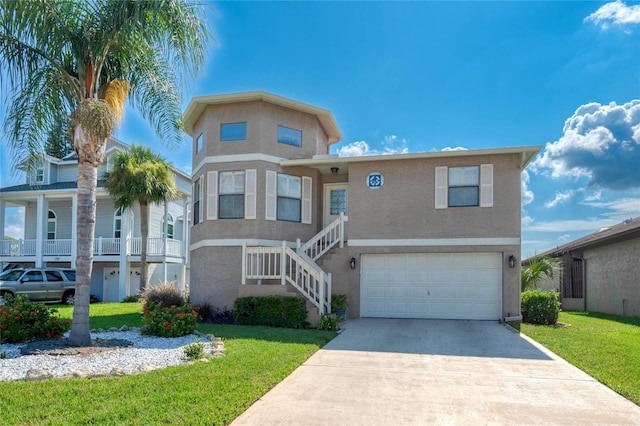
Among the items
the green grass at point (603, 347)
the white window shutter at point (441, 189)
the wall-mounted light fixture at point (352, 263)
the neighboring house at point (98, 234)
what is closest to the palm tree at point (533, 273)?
the green grass at point (603, 347)

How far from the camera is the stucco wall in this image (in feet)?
49.1

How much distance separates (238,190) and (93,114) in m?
6.29

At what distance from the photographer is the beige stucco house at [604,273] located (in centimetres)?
1500

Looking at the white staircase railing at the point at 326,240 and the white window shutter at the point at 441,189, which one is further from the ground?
the white window shutter at the point at 441,189

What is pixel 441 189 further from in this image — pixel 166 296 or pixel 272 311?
pixel 166 296

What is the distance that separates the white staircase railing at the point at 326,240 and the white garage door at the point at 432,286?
106 centimetres

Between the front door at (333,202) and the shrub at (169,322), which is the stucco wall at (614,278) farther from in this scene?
the shrub at (169,322)

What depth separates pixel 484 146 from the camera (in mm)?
12945

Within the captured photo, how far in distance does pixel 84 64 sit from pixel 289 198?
723cm

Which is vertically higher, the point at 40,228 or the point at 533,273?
the point at 40,228

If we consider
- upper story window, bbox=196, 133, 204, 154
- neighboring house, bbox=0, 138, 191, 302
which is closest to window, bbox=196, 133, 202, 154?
upper story window, bbox=196, 133, 204, 154

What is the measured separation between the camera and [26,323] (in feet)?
27.2

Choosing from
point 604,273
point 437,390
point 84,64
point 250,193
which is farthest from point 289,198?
point 604,273

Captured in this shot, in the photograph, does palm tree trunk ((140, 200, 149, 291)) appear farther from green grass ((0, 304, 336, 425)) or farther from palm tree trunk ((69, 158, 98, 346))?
green grass ((0, 304, 336, 425))
